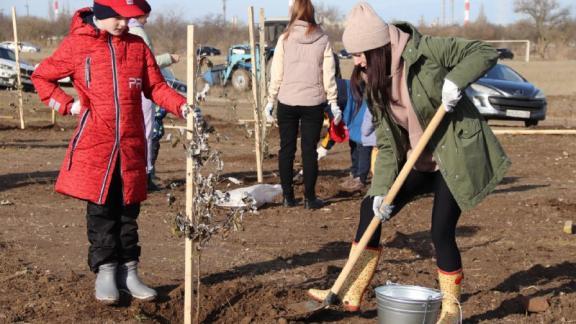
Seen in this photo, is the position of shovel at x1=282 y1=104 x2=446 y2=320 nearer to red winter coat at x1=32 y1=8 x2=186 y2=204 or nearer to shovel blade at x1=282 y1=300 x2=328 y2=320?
shovel blade at x1=282 y1=300 x2=328 y2=320

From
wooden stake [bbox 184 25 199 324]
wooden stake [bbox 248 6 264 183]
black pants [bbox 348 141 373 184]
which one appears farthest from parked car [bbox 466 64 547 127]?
wooden stake [bbox 184 25 199 324]

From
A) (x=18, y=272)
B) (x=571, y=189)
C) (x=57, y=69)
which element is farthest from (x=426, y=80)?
(x=571, y=189)

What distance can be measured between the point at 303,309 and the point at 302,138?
3.56 metres

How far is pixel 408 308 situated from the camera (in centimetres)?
438

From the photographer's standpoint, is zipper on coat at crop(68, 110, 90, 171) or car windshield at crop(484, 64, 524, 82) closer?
zipper on coat at crop(68, 110, 90, 171)

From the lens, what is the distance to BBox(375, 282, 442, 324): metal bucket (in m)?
4.38

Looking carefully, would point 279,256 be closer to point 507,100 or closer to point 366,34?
point 366,34

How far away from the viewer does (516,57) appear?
58.9 m

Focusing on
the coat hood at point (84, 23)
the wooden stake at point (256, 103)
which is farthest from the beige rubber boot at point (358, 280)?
the wooden stake at point (256, 103)

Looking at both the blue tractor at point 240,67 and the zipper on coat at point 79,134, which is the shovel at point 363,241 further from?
the blue tractor at point 240,67

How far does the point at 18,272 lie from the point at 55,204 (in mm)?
2769

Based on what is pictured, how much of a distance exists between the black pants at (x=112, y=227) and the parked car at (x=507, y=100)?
14.7 meters

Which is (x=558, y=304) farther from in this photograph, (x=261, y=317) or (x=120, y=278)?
(x=120, y=278)

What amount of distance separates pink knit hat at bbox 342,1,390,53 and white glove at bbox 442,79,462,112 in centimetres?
36
